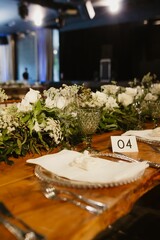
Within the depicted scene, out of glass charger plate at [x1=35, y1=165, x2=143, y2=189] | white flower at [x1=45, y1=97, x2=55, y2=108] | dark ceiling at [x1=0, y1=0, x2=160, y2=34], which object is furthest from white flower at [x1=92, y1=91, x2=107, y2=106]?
dark ceiling at [x1=0, y1=0, x2=160, y2=34]

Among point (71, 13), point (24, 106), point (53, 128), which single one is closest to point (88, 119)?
point (53, 128)

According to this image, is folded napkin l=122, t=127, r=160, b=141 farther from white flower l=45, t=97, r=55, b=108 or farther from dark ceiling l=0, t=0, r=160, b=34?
dark ceiling l=0, t=0, r=160, b=34

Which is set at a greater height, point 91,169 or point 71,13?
point 71,13

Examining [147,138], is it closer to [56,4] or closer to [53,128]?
[53,128]

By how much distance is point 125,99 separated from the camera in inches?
68.2

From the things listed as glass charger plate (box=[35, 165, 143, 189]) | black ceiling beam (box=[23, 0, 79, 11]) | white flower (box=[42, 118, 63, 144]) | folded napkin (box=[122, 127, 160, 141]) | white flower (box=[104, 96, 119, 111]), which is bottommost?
glass charger plate (box=[35, 165, 143, 189])

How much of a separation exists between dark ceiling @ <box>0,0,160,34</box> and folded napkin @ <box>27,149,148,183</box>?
5.35 meters

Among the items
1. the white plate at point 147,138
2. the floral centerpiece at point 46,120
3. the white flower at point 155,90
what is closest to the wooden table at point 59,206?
the floral centerpiece at point 46,120

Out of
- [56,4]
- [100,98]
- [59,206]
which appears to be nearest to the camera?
[59,206]

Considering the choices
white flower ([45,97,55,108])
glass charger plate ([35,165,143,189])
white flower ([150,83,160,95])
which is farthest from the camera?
white flower ([150,83,160,95])

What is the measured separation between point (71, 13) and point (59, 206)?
660 centimetres

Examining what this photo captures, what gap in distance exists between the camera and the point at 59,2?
643 centimetres

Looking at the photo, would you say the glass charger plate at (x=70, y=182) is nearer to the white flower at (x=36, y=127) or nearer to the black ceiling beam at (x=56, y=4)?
the white flower at (x=36, y=127)

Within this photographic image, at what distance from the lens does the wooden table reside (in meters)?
0.60
